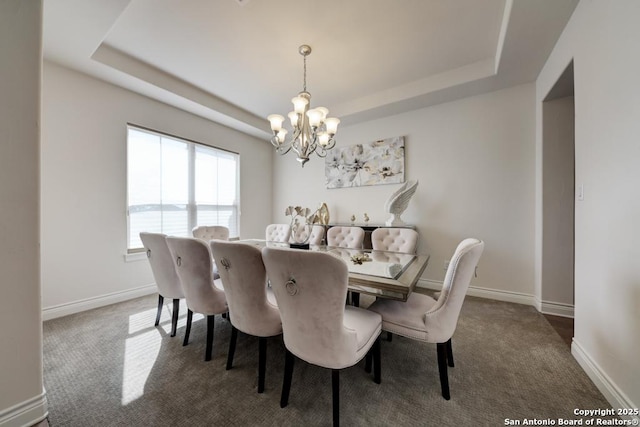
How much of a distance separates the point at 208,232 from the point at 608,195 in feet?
11.8

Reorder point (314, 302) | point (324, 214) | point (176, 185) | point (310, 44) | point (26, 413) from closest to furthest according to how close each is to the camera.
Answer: point (314, 302) < point (26, 413) < point (310, 44) < point (176, 185) < point (324, 214)

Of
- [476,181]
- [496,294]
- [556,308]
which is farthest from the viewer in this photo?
[476,181]

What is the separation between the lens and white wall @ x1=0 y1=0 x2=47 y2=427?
113cm

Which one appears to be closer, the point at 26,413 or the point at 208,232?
the point at 26,413

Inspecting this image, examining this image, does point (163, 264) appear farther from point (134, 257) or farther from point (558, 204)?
point (558, 204)

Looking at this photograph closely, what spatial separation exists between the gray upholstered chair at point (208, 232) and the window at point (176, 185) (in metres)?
0.70

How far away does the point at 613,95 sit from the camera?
4.40 feet

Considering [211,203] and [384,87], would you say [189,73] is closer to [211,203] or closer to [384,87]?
[211,203]

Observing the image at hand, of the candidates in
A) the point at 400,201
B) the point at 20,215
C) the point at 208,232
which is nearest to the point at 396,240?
the point at 400,201

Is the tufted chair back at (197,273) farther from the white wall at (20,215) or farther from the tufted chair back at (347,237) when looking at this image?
the tufted chair back at (347,237)

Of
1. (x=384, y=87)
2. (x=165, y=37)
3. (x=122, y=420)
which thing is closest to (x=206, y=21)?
(x=165, y=37)

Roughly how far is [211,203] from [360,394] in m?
3.55

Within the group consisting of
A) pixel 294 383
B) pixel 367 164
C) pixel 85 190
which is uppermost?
pixel 367 164

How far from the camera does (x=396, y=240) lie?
2525mm
